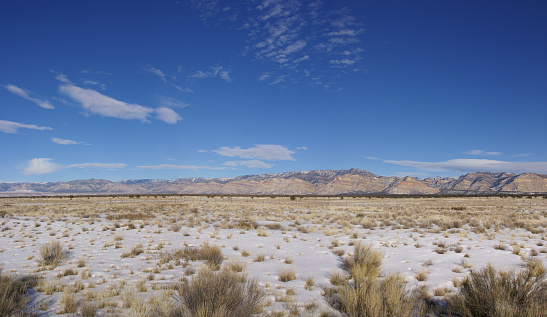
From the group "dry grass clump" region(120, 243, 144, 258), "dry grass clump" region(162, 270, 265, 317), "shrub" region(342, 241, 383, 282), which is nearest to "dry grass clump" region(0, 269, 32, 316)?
"dry grass clump" region(162, 270, 265, 317)

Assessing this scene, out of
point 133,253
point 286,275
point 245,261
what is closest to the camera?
point 286,275

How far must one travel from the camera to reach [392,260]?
959 cm

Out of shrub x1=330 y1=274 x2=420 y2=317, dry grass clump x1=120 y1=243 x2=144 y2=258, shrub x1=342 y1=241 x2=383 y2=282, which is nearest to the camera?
shrub x1=330 y1=274 x2=420 y2=317

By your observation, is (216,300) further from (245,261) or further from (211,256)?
(211,256)

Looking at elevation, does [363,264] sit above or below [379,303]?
below

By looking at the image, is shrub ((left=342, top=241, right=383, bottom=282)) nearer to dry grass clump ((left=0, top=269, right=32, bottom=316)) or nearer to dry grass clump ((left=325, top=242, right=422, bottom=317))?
dry grass clump ((left=325, top=242, right=422, bottom=317))

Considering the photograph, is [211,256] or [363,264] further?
[211,256]

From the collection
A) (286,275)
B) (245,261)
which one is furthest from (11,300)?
(245,261)

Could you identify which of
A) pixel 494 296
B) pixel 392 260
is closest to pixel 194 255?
pixel 392 260

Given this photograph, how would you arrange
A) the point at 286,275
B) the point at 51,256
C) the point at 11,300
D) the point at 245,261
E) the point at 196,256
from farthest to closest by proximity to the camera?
the point at 196,256 → the point at 51,256 → the point at 245,261 → the point at 286,275 → the point at 11,300

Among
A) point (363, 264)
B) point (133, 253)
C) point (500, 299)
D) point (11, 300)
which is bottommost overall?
point (133, 253)

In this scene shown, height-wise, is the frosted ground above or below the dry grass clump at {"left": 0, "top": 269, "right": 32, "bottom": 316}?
below

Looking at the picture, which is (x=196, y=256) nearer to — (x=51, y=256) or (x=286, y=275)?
(x=286, y=275)

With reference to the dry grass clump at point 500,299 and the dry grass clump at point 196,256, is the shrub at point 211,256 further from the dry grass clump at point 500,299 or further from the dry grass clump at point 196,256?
the dry grass clump at point 500,299
